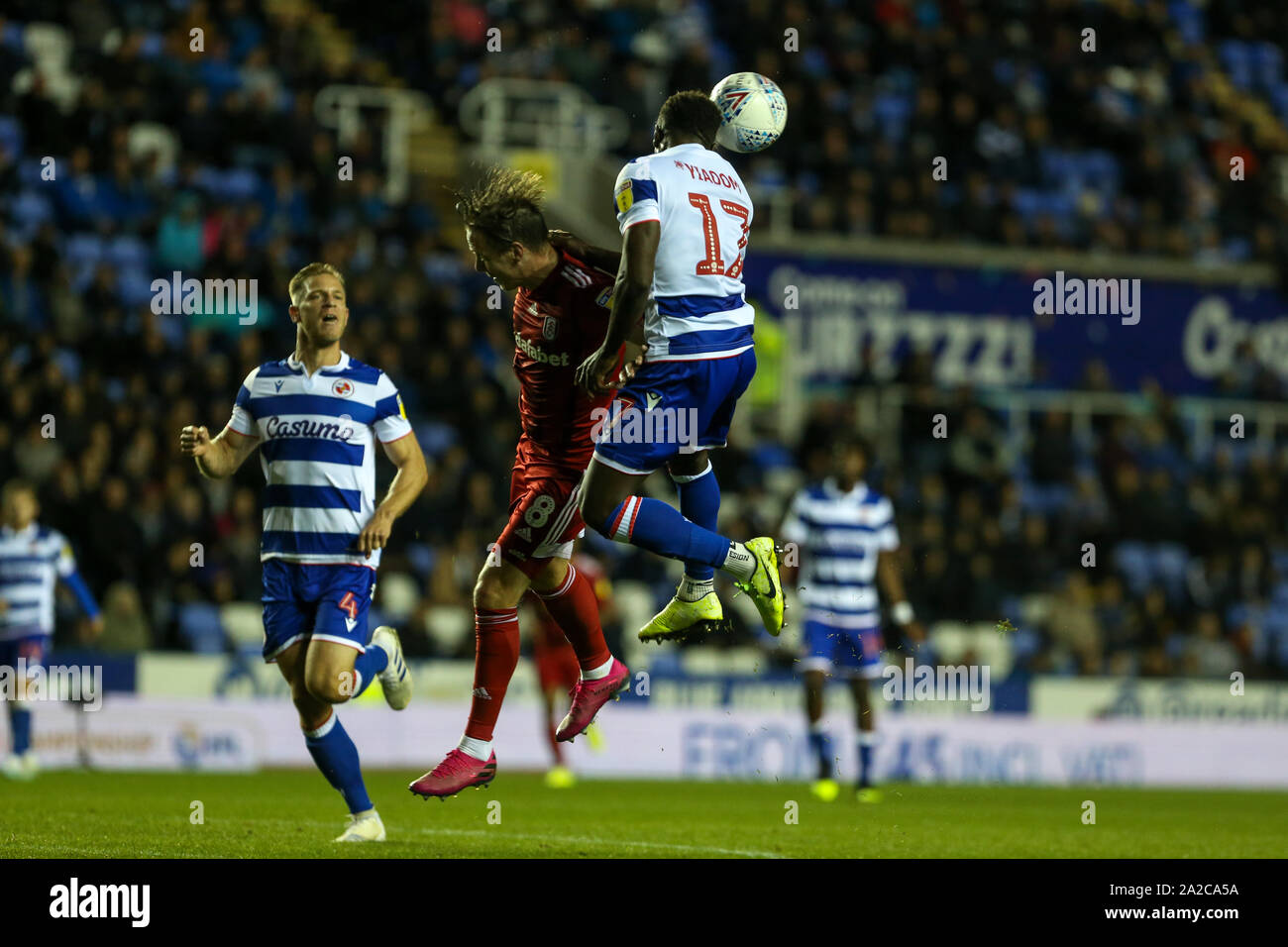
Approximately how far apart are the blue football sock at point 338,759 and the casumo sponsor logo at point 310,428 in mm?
1341

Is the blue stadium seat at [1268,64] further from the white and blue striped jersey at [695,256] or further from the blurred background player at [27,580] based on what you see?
the white and blue striped jersey at [695,256]

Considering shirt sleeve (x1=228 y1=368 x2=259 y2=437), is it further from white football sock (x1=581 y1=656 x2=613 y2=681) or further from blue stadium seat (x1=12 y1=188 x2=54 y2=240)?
blue stadium seat (x1=12 y1=188 x2=54 y2=240)

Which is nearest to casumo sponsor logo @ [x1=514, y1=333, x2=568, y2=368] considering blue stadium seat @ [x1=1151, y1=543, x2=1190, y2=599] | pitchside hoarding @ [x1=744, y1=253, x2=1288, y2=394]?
pitchside hoarding @ [x1=744, y1=253, x2=1288, y2=394]

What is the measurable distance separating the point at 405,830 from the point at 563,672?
6.33m

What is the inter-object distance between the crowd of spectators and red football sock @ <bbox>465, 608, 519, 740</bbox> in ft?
22.9

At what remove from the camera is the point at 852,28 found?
25609 millimetres

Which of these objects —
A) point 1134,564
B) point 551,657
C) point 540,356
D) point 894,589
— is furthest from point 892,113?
point 540,356

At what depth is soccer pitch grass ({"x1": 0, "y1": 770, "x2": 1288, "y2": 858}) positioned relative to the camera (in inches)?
352

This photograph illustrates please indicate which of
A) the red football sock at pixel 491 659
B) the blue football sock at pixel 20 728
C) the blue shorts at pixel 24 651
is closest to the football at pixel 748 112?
the red football sock at pixel 491 659

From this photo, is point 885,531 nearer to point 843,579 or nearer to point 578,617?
point 843,579

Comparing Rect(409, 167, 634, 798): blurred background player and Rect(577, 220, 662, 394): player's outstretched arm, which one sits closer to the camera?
Rect(577, 220, 662, 394): player's outstretched arm

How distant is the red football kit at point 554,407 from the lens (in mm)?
8398

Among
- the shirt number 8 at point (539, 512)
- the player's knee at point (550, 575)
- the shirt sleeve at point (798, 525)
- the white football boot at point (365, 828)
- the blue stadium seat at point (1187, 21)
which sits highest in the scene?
the blue stadium seat at point (1187, 21)

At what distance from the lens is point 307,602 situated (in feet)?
28.7
